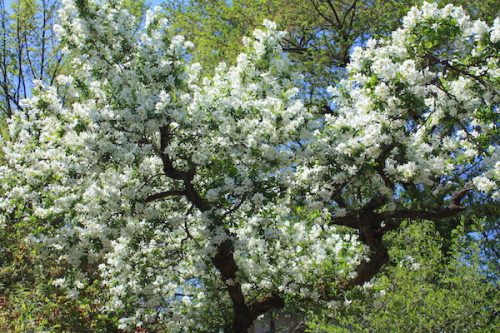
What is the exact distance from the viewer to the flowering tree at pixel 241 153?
9250 mm

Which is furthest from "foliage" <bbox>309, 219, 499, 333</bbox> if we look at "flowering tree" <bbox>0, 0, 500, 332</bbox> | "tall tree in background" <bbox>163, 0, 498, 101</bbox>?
"tall tree in background" <bbox>163, 0, 498, 101</bbox>

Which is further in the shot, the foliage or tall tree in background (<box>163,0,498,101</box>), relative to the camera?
tall tree in background (<box>163,0,498,101</box>)

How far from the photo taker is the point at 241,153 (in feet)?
32.0

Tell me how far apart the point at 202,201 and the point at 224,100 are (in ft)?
5.86

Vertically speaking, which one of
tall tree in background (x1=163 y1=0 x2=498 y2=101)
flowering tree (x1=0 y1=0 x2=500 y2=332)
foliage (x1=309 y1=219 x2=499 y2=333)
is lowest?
foliage (x1=309 y1=219 x2=499 y2=333)

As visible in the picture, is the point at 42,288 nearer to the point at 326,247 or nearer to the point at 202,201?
the point at 202,201

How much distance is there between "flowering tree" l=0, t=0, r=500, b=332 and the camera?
30.3ft

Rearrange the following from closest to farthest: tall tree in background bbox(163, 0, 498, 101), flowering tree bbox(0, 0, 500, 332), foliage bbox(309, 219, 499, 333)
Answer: foliage bbox(309, 219, 499, 333) < flowering tree bbox(0, 0, 500, 332) < tall tree in background bbox(163, 0, 498, 101)

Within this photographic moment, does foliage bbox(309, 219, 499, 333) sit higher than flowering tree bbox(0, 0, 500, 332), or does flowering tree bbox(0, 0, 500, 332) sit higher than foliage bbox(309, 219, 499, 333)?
flowering tree bbox(0, 0, 500, 332)

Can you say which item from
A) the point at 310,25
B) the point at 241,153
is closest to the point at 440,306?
the point at 241,153

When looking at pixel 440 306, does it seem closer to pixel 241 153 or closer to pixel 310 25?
pixel 241 153

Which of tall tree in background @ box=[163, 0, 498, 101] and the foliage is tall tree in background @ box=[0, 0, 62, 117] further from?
the foliage

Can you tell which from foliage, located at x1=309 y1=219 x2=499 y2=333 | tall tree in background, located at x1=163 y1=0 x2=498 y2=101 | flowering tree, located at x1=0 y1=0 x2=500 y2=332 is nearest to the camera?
foliage, located at x1=309 y1=219 x2=499 y2=333

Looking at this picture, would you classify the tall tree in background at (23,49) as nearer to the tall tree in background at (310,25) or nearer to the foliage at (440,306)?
the tall tree in background at (310,25)
